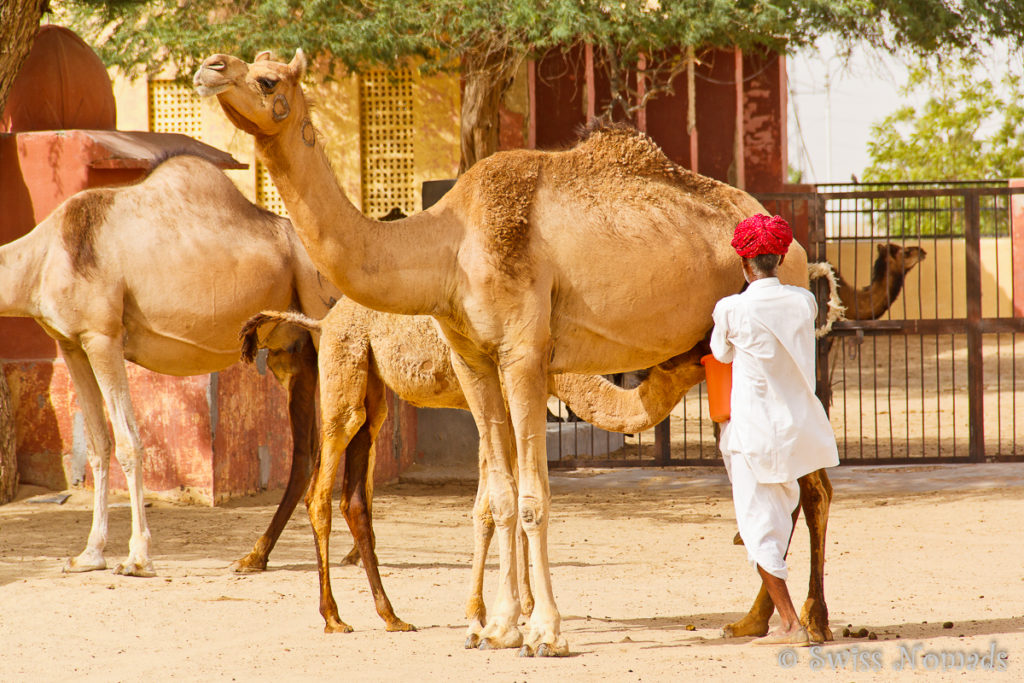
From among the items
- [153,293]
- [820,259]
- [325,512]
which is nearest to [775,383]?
[325,512]

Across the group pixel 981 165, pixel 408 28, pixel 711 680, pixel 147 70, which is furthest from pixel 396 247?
pixel 981 165

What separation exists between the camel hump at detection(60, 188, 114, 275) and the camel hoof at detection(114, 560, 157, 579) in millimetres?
1872

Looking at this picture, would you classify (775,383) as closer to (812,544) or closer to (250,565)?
(812,544)

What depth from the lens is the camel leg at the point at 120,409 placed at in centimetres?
742

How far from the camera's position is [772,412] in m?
4.97

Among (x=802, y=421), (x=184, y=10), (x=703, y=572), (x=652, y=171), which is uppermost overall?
(x=184, y=10)

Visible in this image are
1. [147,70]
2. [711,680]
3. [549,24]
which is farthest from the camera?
[147,70]

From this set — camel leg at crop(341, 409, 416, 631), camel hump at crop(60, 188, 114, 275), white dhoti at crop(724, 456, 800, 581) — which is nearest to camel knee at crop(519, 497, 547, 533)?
white dhoti at crop(724, 456, 800, 581)

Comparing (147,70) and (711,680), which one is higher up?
(147,70)

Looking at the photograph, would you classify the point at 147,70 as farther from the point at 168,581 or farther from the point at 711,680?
the point at 711,680

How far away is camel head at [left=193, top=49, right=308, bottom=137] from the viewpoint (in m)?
4.51

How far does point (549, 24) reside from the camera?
12539mm

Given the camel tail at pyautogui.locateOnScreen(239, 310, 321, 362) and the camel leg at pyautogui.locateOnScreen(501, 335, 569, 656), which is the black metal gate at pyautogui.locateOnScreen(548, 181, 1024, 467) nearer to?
the camel tail at pyautogui.locateOnScreen(239, 310, 321, 362)

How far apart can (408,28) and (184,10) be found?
3203 mm
